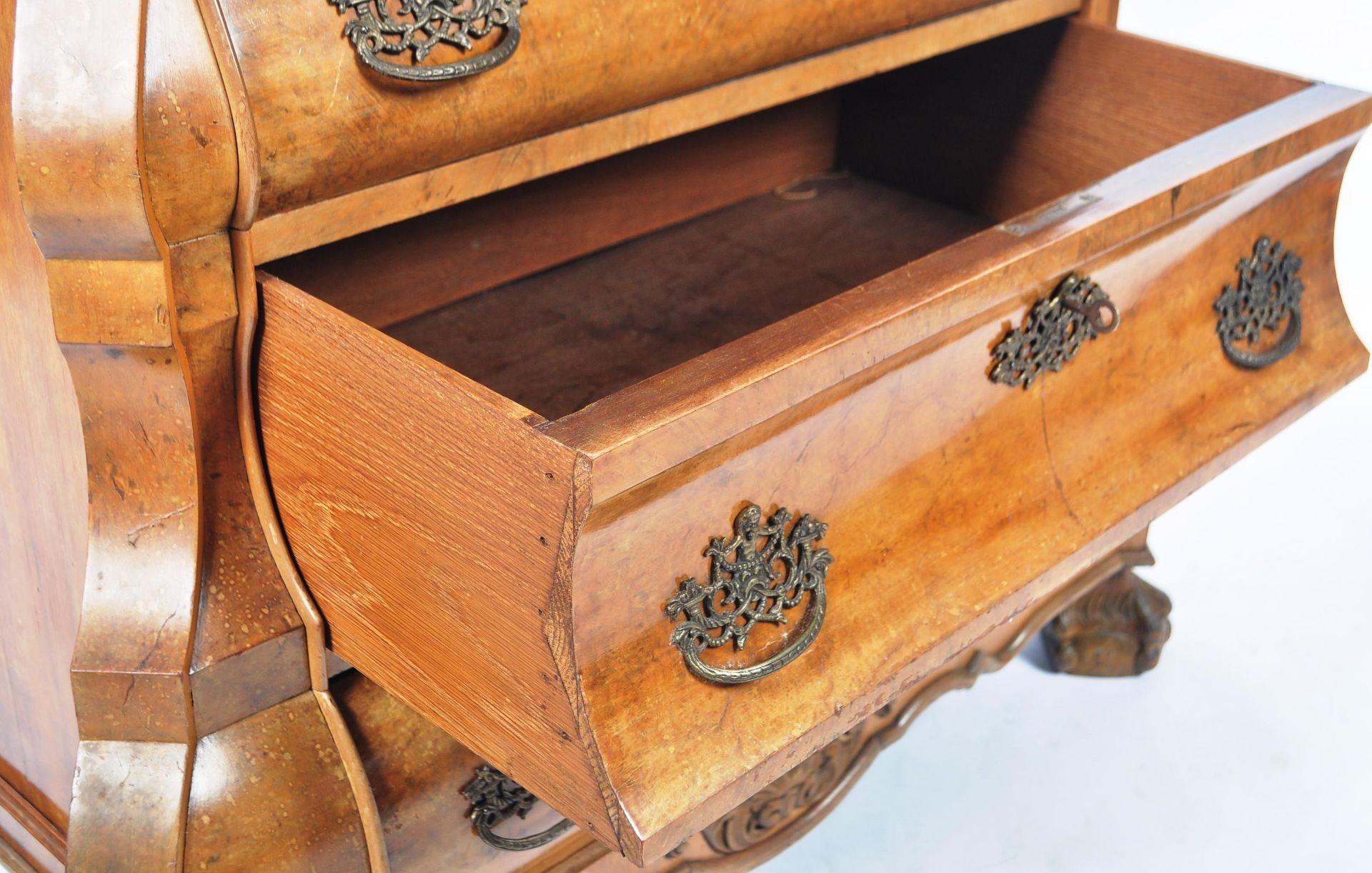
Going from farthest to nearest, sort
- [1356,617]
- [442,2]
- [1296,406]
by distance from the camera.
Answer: [1356,617]
[1296,406]
[442,2]

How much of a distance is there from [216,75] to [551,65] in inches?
8.8

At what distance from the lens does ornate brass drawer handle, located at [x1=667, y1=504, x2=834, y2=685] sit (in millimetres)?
833

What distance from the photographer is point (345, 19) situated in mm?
818

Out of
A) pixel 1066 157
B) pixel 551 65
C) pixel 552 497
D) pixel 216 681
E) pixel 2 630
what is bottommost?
pixel 2 630

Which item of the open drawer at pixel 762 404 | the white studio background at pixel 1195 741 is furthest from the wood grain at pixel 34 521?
the white studio background at pixel 1195 741

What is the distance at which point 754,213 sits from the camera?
4.98ft

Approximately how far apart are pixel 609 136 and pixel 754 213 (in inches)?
20.3

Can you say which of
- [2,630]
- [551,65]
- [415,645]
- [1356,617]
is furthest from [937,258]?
[1356,617]

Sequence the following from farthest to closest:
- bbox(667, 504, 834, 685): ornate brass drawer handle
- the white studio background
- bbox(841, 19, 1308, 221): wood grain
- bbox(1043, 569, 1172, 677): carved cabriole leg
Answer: bbox(1043, 569, 1172, 677): carved cabriole leg < the white studio background < bbox(841, 19, 1308, 221): wood grain < bbox(667, 504, 834, 685): ornate brass drawer handle

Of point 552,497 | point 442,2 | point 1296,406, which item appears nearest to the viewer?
point 552,497

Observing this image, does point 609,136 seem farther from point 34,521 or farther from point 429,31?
point 34,521

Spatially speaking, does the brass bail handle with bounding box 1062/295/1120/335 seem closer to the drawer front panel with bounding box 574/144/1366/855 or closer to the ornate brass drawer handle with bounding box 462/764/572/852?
the drawer front panel with bounding box 574/144/1366/855

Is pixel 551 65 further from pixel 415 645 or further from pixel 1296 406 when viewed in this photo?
pixel 1296 406

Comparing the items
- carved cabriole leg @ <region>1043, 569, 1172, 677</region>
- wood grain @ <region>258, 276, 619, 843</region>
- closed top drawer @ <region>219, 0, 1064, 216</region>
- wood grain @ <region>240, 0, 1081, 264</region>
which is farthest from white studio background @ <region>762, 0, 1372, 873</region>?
wood grain @ <region>258, 276, 619, 843</region>
